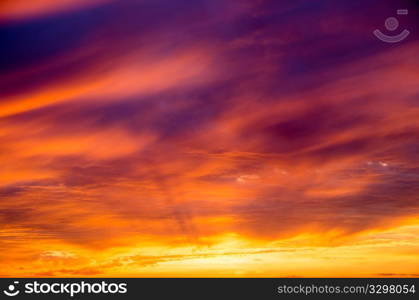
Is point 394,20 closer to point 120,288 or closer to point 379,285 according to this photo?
point 379,285

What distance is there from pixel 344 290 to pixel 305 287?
61 cm

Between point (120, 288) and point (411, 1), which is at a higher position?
point (411, 1)

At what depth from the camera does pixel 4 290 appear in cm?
1638

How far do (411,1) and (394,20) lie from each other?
1.36 ft

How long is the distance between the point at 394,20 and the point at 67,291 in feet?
22.2

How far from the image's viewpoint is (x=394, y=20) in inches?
671

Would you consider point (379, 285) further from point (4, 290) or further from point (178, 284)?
point (4, 290)

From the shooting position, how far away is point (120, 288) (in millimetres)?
16250

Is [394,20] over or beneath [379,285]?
over

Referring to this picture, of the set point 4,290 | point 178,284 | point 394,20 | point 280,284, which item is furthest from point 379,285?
point 4,290

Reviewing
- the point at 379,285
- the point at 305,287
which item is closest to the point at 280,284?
the point at 305,287

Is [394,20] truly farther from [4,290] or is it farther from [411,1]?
[4,290]

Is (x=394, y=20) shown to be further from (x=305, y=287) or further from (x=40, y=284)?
(x=40, y=284)

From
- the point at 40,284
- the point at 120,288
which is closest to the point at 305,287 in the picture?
the point at 120,288
